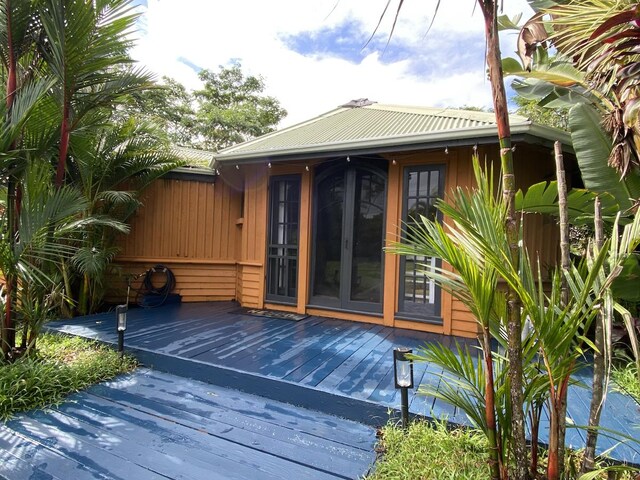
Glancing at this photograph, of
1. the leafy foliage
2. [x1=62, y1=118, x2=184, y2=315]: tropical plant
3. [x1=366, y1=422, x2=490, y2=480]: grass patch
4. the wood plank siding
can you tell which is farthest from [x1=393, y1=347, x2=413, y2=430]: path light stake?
the leafy foliage

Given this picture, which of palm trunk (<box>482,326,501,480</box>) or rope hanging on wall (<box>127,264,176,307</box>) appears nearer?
palm trunk (<box>482,326,501,480</box>)

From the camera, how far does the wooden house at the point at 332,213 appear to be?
4.26m

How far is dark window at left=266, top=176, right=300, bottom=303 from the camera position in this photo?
538 cm

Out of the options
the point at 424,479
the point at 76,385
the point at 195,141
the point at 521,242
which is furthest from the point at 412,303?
the point at 195,141

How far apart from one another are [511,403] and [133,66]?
13.5ft

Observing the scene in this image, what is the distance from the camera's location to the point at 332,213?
16.8ft

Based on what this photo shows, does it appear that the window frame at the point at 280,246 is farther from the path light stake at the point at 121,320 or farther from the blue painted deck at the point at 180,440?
the blue painted deck at the point at 180,440

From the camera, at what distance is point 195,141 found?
61.5 ft

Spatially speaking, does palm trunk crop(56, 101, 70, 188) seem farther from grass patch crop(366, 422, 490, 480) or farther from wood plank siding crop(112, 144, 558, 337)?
grass patch crop(366, 422, 490, 480)

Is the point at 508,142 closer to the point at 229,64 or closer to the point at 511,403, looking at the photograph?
the point at 511,403

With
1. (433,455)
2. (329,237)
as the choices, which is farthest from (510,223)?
(329,237)

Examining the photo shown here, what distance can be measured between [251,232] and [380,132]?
2.65 m

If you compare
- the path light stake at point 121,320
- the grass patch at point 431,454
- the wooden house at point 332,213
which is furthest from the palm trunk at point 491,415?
the path light stake at point 121,320

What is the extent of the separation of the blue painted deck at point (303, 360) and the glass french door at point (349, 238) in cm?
44
